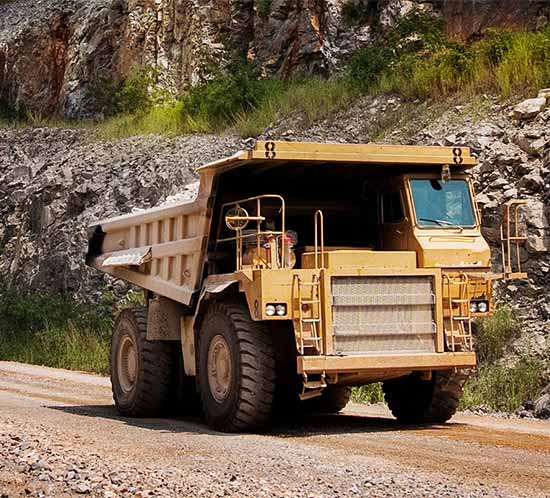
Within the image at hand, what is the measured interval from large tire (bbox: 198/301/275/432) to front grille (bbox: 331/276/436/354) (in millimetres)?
775

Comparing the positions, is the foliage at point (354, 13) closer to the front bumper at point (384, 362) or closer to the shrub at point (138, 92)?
the shrub at point (138, 92)

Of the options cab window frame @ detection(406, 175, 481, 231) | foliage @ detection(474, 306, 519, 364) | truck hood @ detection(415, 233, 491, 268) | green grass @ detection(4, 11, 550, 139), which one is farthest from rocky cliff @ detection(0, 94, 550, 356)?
truck hood @ detection(415, 233, 491, 268)

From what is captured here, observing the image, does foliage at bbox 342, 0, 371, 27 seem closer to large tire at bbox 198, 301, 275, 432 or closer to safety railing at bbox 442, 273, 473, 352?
safety railing at bbox 442, 273, 473, 352

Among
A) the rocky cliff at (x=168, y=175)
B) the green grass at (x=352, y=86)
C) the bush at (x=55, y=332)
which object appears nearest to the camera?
the rocky cliff at (x=168, y=175)

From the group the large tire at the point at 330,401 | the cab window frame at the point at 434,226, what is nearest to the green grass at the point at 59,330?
the large tire at the point at 330,401

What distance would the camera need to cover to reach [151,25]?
34969 mm

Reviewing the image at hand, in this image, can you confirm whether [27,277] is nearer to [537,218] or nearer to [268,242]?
[537,218]

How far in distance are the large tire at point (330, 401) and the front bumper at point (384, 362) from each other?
98.0 inches

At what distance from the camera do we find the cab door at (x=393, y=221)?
42.2 ft

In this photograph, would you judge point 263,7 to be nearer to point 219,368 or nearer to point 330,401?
point 330,401

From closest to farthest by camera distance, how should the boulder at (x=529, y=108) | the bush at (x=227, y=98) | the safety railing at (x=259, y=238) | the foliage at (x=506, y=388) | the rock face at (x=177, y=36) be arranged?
the safety railing at (x=259, y=238)
the foliage at (x=506, y=388)
the boulder at (x=529, y=108)
the rock face at (x=177, y=36)
the bush at (x=227, y=98)

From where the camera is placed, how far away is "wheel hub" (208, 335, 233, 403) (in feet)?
39.3

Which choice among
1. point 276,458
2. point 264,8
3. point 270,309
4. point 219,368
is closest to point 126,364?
point 219,368

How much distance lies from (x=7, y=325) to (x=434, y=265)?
639 inches
